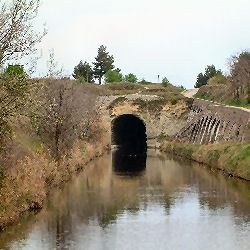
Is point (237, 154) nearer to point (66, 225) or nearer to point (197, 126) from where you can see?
point (66, 225)

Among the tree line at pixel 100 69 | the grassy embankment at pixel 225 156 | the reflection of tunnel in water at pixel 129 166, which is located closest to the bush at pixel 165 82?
the tree line at pixel 100 69

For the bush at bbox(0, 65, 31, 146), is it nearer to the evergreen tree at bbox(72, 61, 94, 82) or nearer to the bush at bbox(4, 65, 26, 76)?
the bush at bbox(4, 65, 26, 76)

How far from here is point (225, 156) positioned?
45250 millimetres

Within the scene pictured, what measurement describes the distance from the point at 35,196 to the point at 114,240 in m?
7.78

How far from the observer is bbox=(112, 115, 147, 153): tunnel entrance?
290ft

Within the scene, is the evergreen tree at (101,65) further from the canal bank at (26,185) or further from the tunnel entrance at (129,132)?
the canal bank at (26,185)

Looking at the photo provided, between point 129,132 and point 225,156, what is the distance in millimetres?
53328

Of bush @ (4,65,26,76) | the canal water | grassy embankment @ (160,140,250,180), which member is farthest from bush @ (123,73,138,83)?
bush @ (4,65,26,76)

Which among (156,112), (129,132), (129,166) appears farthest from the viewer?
(129,132)

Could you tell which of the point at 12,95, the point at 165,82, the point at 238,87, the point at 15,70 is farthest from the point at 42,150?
the point at 165,82

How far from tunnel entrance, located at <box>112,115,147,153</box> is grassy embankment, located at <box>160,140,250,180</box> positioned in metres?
27.1

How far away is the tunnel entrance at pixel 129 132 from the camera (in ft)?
290

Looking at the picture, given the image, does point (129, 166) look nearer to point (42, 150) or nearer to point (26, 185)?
point (42, 150)

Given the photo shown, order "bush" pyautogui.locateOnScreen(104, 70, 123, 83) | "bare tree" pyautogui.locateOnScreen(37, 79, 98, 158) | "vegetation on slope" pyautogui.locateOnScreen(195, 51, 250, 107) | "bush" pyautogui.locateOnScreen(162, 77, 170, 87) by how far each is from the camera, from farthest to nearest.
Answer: "bush" pyautogui.locateOnScreen(104, 70, 123, 83) → "bush" pyautogui.locateOnScreen(162, 77, 170, 87) → "vegetation on slope" pyautogui.locateOnScreen(195, 51, 250, 107) → "bare tree" pyautogui.locateOnScreen(37, 79, 98, 158)
